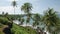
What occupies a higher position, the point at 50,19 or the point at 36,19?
the point at 50,19

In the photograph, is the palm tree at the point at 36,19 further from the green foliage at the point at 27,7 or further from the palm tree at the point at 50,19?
the palm tree at the point at 50,19

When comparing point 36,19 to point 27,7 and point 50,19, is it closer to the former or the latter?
point 27,7

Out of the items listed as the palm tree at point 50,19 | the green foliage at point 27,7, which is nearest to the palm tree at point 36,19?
the green foliage at point 27,7

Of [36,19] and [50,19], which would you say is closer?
[50,19]

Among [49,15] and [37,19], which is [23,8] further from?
[49,15]

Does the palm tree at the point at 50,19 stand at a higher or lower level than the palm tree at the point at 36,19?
higher

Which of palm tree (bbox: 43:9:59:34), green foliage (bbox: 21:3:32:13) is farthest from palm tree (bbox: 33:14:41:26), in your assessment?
palm tree (bbox: 43:9:59:34)

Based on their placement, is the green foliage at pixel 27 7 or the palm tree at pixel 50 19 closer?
the palm tree at pixel 50 19

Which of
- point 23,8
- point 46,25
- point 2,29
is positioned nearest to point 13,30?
point 2,29

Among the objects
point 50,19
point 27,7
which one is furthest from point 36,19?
point 50,19

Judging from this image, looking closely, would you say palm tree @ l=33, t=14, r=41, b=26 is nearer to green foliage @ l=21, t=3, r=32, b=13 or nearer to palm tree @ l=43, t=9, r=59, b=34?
green foliage @ l=21, t=3, r=32, b=13

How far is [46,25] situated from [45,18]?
Answer: 2178 millimetres

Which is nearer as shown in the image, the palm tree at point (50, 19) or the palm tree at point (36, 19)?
the palm tree at point (50, 19)

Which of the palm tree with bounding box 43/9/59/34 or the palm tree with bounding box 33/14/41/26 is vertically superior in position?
the palm tree with bounding box 43/9/59/34
